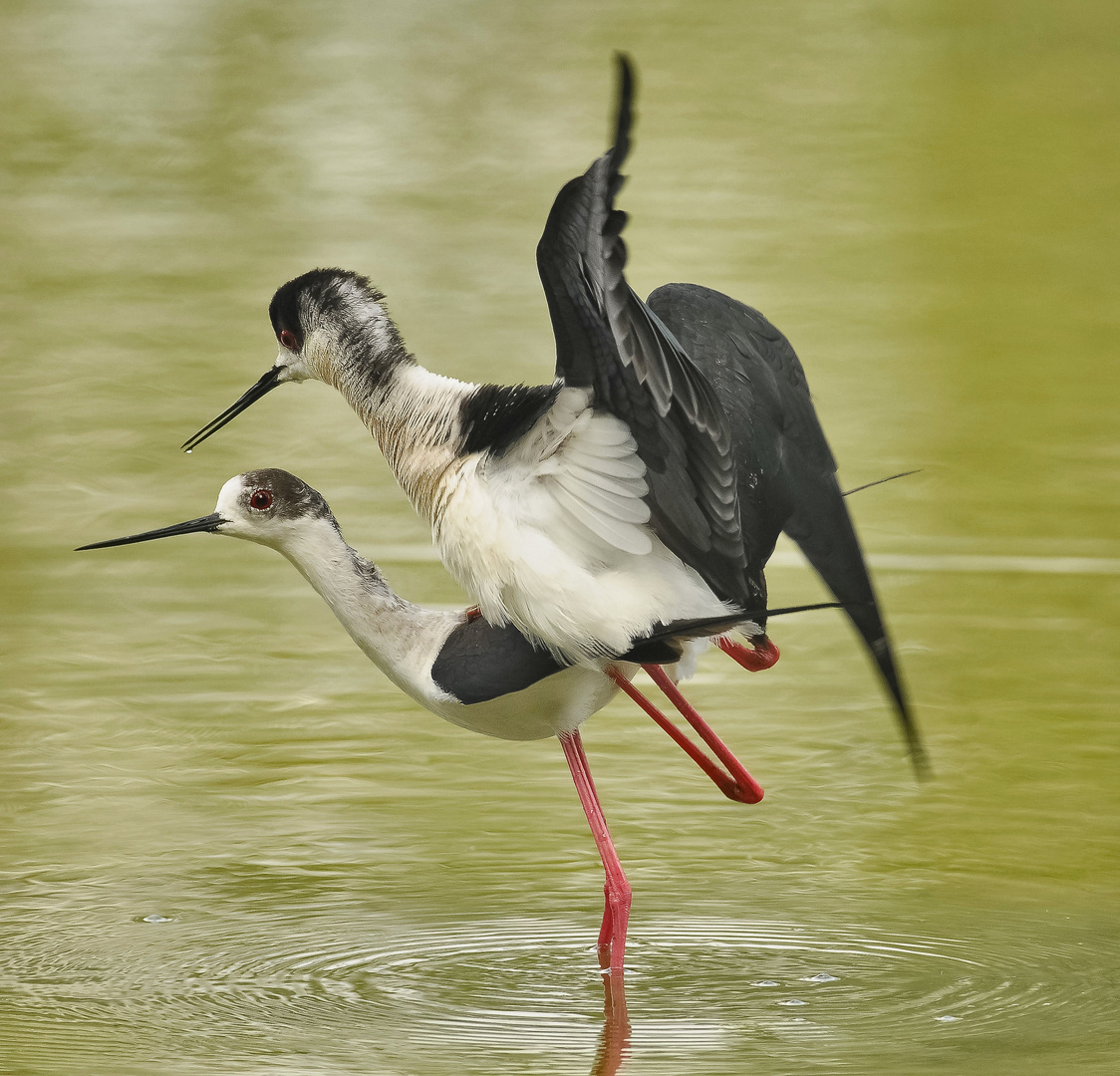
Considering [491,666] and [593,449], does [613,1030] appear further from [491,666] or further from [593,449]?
[593,449]

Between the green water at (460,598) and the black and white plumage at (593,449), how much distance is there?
2.44 ft

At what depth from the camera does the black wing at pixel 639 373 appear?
4039 millimetres

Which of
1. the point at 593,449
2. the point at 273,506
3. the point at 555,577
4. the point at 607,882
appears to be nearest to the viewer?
the point at 593,449

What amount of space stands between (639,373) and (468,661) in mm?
1003

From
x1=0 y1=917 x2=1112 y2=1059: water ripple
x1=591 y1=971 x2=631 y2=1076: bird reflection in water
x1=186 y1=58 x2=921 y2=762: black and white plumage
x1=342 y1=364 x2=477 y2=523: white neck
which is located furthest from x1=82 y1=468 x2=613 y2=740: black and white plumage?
x1=591 y1=971 x2=631 y2=1076: bird reflection in water

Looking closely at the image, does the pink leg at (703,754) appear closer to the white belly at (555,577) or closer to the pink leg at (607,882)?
the pink leg at (607,882)

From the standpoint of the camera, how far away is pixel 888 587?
8.02 metres

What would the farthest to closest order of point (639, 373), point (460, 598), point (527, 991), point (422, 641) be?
1. point (460, 598)
2. point (422, 641)
3. point (527, 991)
4. point (639, 373)

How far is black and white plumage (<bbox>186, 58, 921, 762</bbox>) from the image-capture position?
13.7ft

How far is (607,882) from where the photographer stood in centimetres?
500

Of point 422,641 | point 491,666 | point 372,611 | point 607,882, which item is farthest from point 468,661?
point 607,882

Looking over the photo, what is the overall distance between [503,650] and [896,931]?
109 centimetres

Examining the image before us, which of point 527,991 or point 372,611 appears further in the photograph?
point 372,611

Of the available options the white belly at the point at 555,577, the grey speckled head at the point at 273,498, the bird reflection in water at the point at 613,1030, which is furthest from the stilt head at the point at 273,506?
A: the bird reflection in water at the point at 613,1030
